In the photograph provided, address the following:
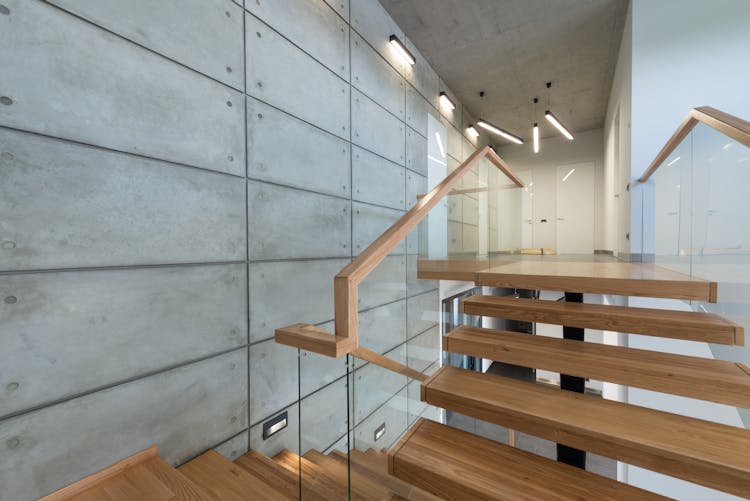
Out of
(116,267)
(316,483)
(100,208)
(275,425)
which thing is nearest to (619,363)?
(316,483)

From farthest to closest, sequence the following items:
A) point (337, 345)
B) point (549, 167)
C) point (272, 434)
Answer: point (549, 167), point (272, 434), point (337, 345)

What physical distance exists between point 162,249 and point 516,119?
7.62 metres

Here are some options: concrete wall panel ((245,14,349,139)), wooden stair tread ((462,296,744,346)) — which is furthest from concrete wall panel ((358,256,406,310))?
concrete wall panel ((245,14,349,139))

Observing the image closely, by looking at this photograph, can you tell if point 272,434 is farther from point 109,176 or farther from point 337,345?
point 109,176

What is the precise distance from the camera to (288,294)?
240 cm

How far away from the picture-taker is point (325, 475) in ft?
4.71

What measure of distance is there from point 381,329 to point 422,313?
1103 millimetres

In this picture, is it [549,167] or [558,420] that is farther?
[549,167]

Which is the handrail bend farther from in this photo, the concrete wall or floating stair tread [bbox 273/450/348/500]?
floating stair tread [bbox 273/450/348/500]

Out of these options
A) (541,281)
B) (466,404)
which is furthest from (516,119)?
(466,404)

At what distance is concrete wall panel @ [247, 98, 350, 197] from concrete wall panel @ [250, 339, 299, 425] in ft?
3.92

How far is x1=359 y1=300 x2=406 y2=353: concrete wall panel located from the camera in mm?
1459

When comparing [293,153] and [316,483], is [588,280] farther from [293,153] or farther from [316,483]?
[293,153]

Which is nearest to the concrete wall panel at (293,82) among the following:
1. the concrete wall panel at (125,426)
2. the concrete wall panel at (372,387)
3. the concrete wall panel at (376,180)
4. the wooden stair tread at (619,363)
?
the concrete wall panel at (376,180)
